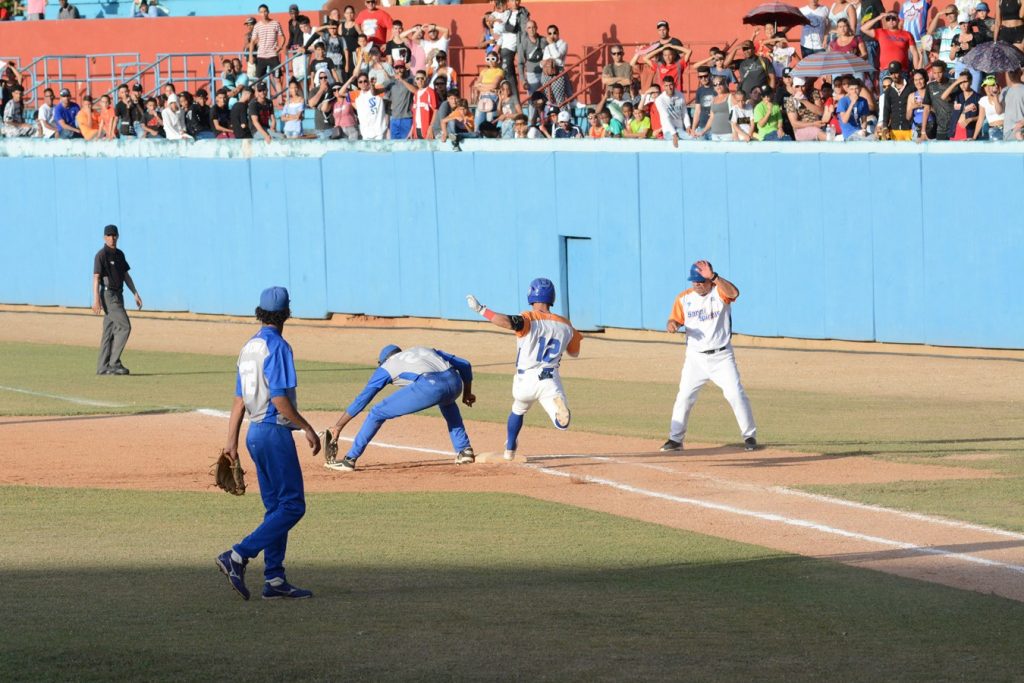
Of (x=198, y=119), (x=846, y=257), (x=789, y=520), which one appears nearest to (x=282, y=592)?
(x=789, y=520)

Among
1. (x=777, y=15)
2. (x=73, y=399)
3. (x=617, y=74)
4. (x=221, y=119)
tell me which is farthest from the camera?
A: (x=221, y=119)

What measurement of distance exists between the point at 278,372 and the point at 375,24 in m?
24.9

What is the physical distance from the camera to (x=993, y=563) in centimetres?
1055

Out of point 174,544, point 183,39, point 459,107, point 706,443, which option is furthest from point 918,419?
point 183,39

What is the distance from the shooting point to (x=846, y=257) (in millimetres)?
25906

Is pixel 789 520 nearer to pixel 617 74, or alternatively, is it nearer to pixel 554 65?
pixel 617 74

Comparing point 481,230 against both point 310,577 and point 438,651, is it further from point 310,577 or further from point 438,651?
point 438,651

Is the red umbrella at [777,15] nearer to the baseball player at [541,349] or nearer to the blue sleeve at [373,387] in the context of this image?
the baseball player at [541,349]

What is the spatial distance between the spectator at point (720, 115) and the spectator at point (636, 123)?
135 centimetres

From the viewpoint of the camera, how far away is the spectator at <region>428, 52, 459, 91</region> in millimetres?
30003

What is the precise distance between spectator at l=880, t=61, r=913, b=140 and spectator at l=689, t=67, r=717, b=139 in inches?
139

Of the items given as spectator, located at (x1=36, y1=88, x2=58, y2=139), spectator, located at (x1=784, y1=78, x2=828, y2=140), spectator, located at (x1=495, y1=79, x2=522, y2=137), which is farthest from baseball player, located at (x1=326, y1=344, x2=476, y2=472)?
spectator, located at (x1=36, y1=88, x2=58, y2=139)

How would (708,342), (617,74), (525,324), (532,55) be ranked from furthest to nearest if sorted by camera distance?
(532,55)
(617,74)
(708,342)
(525,324)


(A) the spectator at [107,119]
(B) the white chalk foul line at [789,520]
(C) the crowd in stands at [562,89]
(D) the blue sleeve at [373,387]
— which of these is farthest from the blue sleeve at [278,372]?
(A) the spectator at [107,119]
